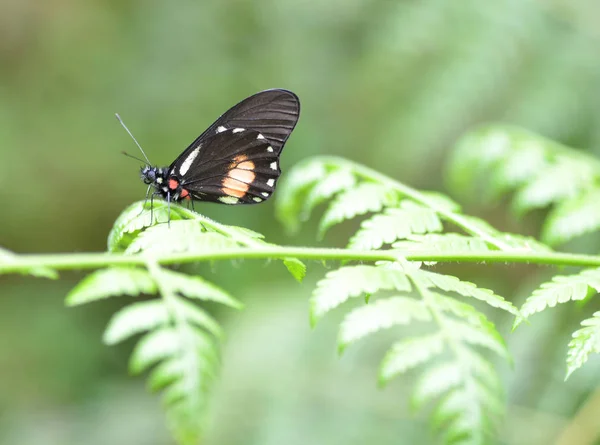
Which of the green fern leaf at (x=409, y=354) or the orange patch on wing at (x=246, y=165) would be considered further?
the orange patch on wing at (x=246, y=165)

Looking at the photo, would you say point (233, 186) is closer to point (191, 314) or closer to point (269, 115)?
point (269, 115)

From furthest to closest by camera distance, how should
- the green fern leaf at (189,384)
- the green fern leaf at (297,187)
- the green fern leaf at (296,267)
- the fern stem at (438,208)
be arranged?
the green fern leaf at (297,187), the fern stem at (438,208), the green fern leaf at (296,267), the green fern leaf at (189,384)

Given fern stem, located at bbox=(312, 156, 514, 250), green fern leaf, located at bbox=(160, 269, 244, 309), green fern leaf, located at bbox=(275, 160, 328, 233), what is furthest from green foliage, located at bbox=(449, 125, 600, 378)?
green fern leaf, located at bbox=(160, 269, 244, 309)

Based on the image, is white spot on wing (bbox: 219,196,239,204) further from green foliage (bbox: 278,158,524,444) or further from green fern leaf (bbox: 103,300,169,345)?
green fern leaf (bbox: 103,300,169,345)

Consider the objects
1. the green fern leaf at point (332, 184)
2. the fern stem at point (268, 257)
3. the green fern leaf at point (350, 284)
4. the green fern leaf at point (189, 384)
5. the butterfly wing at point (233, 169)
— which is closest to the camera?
the green fern leaf at point (189, 384)

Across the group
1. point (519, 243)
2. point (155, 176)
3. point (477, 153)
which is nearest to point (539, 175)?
point (477, 153)

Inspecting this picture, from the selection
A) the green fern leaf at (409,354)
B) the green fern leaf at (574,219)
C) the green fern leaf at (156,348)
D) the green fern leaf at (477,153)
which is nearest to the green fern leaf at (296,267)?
the green fern leaf at (409,354)

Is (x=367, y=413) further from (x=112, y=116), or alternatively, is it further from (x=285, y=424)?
(x=112, y=116)

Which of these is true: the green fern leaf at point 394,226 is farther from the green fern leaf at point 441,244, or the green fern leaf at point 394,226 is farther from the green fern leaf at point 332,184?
the green fern leaf at point 332,184
